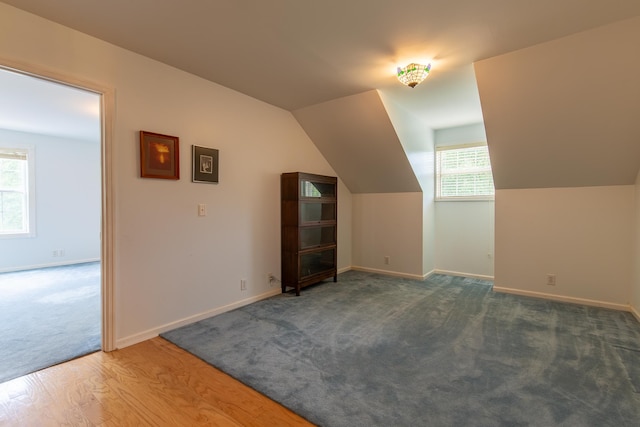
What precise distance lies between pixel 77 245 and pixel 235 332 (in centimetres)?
521

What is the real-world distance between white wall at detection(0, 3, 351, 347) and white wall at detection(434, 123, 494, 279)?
280cm

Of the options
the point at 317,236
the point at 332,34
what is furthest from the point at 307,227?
the point at 332,34

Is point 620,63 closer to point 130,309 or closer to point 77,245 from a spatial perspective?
point 130,309

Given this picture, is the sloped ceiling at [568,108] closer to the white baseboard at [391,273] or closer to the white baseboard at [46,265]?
the white baseboard at [391,273]

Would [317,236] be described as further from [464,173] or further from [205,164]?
[464,173]

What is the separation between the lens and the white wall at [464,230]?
4.54 meters

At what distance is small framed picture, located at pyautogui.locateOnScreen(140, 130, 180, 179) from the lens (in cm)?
253

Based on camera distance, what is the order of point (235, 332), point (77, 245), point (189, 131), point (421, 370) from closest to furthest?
point (421, 370) → point (235, 332) → point (189, 131) → point (77, 245)

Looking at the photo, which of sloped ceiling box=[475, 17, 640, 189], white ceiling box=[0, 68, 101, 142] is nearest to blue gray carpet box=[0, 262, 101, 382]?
white ceiling box=[0, 68, 101, 142]

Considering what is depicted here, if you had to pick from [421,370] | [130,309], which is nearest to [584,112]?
[421,370]

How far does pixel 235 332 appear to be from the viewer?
2.68 meters

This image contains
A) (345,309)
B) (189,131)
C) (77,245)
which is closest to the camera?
(189,131)

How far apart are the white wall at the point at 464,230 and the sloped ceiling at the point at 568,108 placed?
1055 mm

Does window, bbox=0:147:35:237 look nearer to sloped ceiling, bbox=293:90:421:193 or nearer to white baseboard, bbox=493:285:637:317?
sloped ceiling, bbox=293:90:421:193
